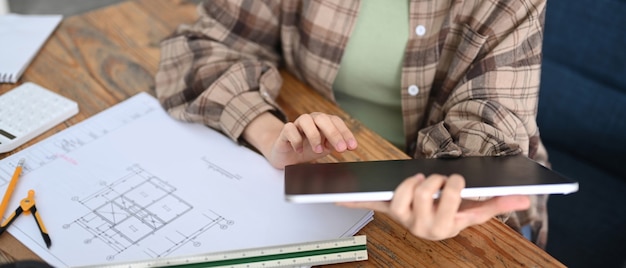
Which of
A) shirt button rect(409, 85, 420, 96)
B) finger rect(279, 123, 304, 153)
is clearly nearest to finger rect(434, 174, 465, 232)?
finger rect(279, 123, 304, 153)

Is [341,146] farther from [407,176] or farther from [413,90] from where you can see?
[413,90]

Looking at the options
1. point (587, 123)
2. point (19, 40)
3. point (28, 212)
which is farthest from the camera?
point (587, 123)

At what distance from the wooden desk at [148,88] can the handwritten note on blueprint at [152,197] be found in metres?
0.04

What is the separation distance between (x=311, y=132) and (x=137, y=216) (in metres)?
0.22

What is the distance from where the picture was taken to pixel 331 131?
715mm

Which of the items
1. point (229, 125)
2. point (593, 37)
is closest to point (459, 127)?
point (229, 125)

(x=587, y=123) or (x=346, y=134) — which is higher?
(x=346, y=134)

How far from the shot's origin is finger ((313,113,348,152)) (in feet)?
2.32

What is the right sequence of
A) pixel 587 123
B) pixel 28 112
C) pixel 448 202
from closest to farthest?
pixel 448 202, pixel 28 112, pixel 587 123

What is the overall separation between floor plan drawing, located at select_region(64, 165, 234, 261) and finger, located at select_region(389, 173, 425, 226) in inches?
8.1

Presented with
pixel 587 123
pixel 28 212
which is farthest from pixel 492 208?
pixel 587 123

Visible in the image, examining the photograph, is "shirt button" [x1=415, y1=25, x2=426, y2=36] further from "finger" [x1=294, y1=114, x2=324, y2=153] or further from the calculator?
the calculator

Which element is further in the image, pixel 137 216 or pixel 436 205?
pixel 137 216

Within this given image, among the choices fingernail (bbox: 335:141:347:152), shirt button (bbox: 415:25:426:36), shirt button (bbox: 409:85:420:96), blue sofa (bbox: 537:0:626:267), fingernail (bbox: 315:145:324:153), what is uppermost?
shirt button (bbox: 415:25:426:36)
